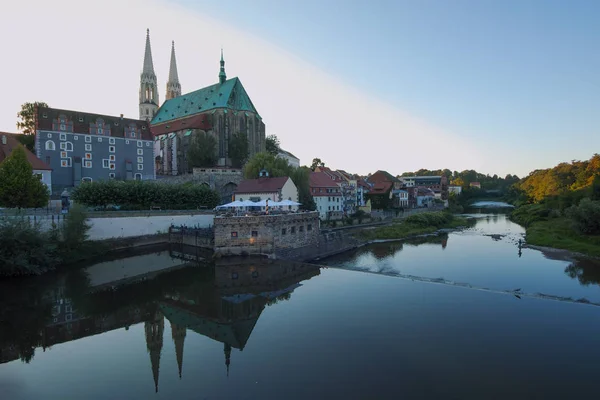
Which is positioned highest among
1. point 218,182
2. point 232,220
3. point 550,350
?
point 218,182

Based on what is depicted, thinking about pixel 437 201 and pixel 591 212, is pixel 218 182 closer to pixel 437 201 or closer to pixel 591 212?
pixel 591 212

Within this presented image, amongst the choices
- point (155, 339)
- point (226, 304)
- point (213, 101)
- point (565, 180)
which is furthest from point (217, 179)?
point (565, 180)

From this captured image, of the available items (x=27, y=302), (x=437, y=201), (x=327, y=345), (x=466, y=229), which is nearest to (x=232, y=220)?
(x=27, y=302)

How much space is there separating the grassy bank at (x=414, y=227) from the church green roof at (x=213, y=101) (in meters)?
40.3

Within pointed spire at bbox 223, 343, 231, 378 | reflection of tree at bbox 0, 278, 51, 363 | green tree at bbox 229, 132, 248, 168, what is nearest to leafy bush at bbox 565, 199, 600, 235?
pointed spire at bbox 223, 343, 231, 378

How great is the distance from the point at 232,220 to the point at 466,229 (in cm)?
4391

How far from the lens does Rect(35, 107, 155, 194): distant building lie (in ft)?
180

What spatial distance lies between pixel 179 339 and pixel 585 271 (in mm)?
32309

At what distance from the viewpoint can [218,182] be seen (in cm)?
6306

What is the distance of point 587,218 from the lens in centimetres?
4075

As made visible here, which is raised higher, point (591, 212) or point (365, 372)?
point (591, 212)

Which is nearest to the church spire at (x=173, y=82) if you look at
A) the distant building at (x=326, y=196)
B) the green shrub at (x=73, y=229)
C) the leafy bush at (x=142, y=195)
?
the distant building at (x=326, y=196)

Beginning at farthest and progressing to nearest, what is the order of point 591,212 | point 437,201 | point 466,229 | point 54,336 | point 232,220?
point 437,201, point 466,229, point 591,212, point 232,220, point 54,336

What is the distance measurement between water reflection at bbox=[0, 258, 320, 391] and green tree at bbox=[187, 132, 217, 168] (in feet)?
123
